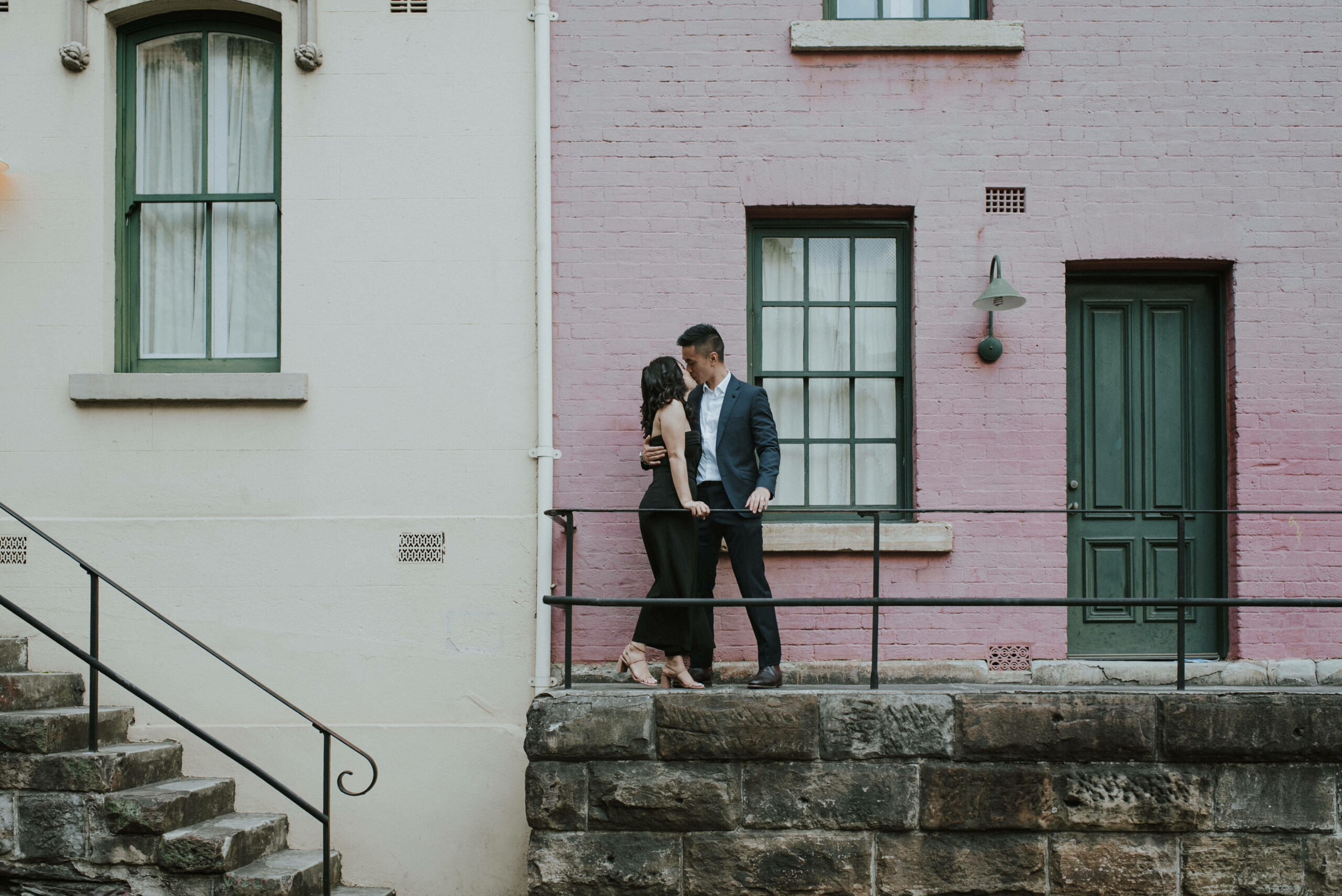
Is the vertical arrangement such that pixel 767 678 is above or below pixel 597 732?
above

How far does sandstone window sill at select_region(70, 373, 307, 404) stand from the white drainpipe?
57.2 inches

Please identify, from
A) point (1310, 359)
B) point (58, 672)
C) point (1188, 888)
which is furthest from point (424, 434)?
point (1310, 359)

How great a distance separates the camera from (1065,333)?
19.2 ft

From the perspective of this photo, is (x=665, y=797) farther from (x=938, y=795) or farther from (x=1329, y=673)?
(x=1329, y=673)

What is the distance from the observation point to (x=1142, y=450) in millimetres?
5953

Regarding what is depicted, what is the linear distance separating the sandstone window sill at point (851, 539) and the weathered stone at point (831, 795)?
1329 mm

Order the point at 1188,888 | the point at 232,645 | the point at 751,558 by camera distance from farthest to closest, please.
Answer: the point at 232,645, the point at 751,558, the point at 1188,888

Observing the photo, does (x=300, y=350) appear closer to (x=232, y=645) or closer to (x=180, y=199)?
(x=180, y=199)

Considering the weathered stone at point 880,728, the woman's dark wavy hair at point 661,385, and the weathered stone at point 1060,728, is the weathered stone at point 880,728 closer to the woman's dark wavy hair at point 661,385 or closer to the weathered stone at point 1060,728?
the weathered stone at point 1060,728

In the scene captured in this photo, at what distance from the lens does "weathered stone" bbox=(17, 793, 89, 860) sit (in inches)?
188

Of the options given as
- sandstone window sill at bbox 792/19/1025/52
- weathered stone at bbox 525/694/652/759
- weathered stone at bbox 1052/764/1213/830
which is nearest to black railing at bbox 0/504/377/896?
weathered stone at bbox 525/694/652/759

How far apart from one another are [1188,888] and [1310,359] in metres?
3.24

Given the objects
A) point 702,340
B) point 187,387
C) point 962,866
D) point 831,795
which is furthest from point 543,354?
point 962,866

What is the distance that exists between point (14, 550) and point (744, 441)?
4477mm
